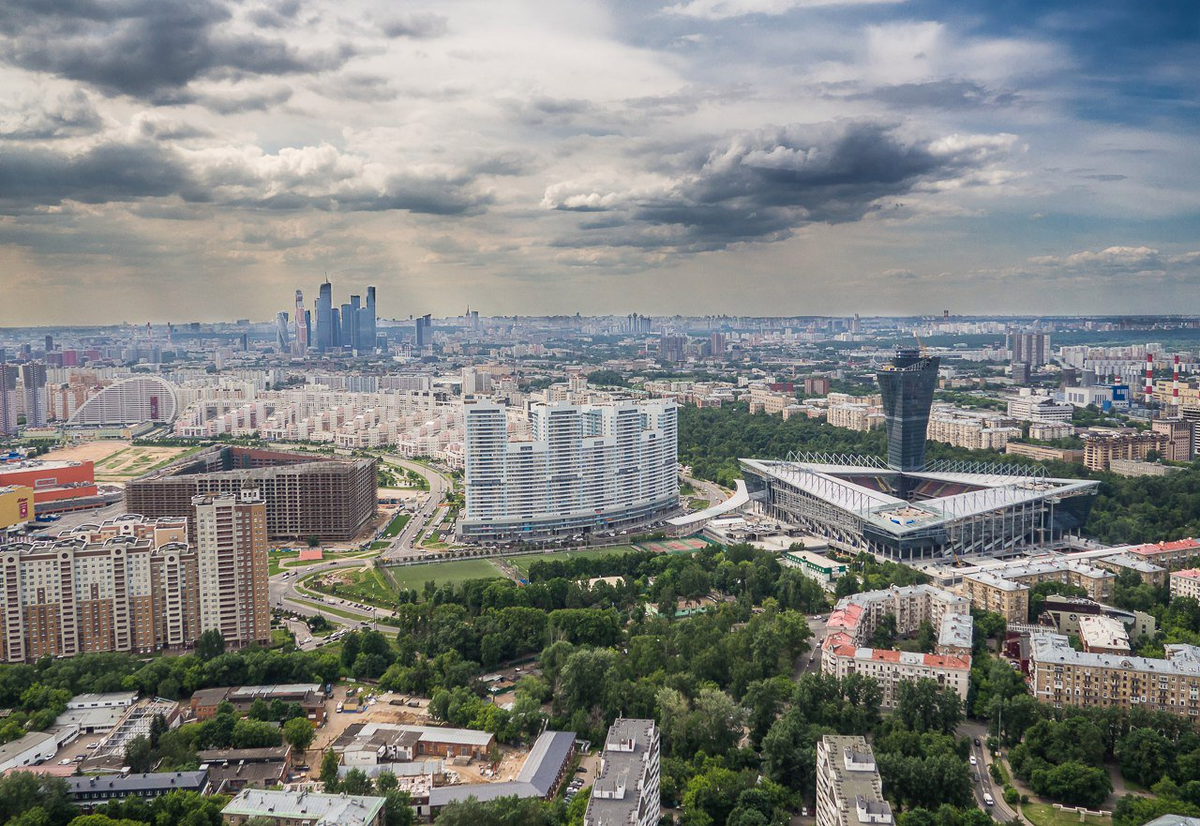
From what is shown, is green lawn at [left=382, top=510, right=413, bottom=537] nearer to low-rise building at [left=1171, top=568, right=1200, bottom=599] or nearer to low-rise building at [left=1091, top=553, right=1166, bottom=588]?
low-rise building at [left=1091, top=553, right=1166, bottom=588]

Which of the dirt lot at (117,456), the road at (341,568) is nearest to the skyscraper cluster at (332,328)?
the dirt lot at (117,456)

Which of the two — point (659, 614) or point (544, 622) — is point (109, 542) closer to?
point (544, 622)

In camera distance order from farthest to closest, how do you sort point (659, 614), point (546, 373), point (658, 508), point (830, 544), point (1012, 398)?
point (546, 373), point (1012, 398), point (658, 508), point (830, 544), point (659, 614)

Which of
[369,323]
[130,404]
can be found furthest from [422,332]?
[130,404]

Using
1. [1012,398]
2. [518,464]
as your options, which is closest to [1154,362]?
[1012,398]

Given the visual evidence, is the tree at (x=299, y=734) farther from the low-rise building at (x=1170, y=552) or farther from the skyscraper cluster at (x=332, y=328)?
the skyscraper cluster at (x=332, y=328)

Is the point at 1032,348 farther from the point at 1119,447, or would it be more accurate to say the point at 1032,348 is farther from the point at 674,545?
the point at 674,545

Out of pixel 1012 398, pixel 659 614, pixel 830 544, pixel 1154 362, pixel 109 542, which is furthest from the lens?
pixel 1154 362
